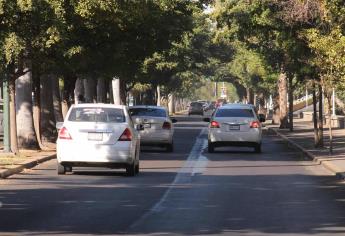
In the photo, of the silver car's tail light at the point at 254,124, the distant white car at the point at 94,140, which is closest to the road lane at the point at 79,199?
the distant white car at the point at 94,140

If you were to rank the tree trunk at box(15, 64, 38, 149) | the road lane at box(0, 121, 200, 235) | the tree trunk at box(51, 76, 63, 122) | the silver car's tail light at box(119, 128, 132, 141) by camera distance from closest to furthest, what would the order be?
the road lane at box(0, 121, 200, 235) → the silver car's tail light at box(119, 128, 132, 141) → the tree trunk at box(15, 64, 38, 149) → the tree trunk at box(51, 76, 63, 122)

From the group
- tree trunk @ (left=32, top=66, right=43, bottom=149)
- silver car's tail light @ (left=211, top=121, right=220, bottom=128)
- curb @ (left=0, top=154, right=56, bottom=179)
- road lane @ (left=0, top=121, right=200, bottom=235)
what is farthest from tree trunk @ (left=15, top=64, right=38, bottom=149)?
silver car's tail light @ (left=211, top=121, right=220, bottom=128)

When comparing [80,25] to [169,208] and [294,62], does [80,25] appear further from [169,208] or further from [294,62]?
[169,208]

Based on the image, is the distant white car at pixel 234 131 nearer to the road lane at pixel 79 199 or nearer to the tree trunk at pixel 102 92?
the road lane at pixel 79 199

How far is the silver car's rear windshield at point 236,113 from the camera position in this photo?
30009 mm

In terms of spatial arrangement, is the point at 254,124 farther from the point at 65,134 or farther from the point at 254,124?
the point at 65,134

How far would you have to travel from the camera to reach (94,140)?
1925 centimetres

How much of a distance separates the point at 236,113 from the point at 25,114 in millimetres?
7364

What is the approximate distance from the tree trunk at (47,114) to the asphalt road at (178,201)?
854 cm

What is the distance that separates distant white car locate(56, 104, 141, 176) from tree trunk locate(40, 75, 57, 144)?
497 inches

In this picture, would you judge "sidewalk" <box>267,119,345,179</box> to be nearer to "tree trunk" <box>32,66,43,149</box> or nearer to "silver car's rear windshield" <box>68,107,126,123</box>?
"silver car's rear windshield" <box>68,107,126,123</box>

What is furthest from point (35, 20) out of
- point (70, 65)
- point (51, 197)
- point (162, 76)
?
point (162, 76)

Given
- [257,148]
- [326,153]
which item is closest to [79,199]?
[326,153]

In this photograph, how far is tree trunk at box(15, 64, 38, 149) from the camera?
91.9ft
